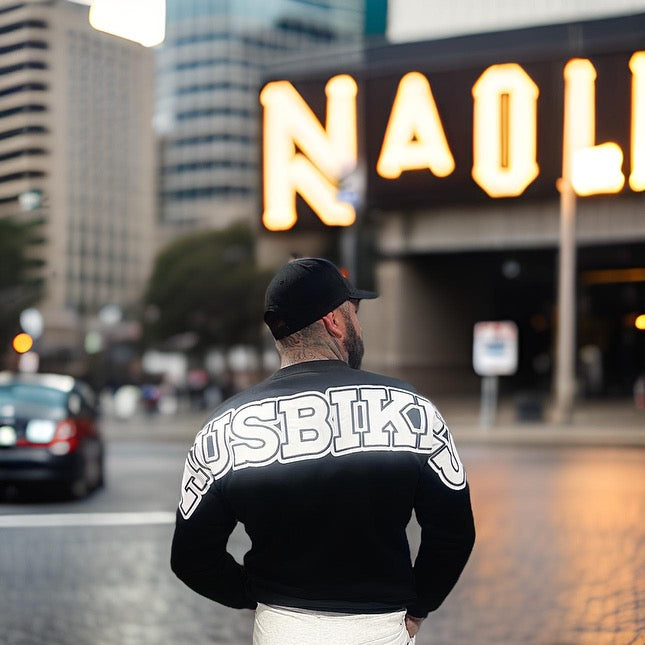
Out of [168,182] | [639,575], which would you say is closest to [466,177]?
[639,575]

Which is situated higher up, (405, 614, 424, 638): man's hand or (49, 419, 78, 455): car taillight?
(405, 614, 424, 638): man's hand

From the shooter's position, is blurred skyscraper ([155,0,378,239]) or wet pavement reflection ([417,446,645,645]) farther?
blurred skyscraper ([155,0,378,239])

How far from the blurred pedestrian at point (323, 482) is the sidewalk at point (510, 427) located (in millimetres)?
18801

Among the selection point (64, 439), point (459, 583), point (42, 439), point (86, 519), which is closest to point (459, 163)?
point (64, 439)

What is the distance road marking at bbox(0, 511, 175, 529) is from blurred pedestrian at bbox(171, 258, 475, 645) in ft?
27.1

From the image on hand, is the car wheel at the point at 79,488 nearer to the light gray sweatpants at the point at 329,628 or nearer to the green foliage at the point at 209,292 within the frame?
the light gray sweatpants at the point at 329,628

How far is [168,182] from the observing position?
135 meters

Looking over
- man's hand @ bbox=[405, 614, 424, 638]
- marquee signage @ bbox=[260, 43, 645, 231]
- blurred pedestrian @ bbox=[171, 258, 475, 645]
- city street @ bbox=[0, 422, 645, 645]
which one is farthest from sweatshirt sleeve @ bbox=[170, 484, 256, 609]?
marquee signage @ bbox=[260, 43, 645, 231]

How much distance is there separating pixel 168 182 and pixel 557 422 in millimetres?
113768

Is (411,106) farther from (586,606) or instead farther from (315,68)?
(586,606)

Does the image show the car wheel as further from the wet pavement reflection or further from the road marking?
the wet pavement reflection

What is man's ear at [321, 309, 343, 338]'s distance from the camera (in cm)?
290

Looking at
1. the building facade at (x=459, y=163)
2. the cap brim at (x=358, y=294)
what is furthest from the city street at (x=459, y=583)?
the building facade at (x=459, y=163)

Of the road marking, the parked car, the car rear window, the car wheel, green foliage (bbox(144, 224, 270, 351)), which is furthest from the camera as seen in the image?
green foliage (bbox(144, 224, 270, 351))
